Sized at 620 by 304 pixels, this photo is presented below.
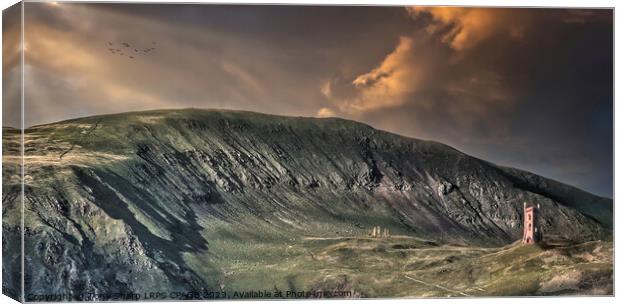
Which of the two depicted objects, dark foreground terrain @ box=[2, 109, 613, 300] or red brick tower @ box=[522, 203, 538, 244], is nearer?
dark foreground terrain @ box=[2, 109, 613, 300]

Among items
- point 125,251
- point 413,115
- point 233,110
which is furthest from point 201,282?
point 413,115

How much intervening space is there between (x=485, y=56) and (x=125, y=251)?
72.3 ft

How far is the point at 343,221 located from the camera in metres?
73.7

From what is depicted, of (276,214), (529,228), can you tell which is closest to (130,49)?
(276,214)

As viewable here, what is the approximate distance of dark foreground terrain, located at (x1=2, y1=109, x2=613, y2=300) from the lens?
2534 inches

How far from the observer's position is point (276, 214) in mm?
71938

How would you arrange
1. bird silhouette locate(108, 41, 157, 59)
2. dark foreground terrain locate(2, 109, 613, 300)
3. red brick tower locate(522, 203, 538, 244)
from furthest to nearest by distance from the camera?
red brick tower locate(522, 203, 538, 244) → bird silhouette locate(108, 41, 157, 59) → dark foreground terrain locate(2, 109, 613, 300)

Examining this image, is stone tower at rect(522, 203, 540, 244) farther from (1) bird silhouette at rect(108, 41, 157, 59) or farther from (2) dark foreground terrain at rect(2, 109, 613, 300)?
(1) bird silhouette at rect(108, 41, 157, 59)

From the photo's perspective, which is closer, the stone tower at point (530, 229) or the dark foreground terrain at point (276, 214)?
the dark foreground terrain at point (276, 214)

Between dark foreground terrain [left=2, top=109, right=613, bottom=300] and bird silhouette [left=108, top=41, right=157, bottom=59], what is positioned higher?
bird silhouette [left=108, top=41, right=157, bottom=59]

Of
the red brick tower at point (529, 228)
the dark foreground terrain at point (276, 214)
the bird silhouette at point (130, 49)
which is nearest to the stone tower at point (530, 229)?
the red brick tower at point (529, 228)

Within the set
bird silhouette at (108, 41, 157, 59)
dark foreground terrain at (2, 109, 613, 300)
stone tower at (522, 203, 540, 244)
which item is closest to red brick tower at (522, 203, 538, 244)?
stone tower at (522, 203, 540, 244)

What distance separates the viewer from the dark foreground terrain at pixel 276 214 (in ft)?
211

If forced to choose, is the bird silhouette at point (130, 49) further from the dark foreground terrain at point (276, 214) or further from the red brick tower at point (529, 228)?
the red brick tower at point (529, 228)
